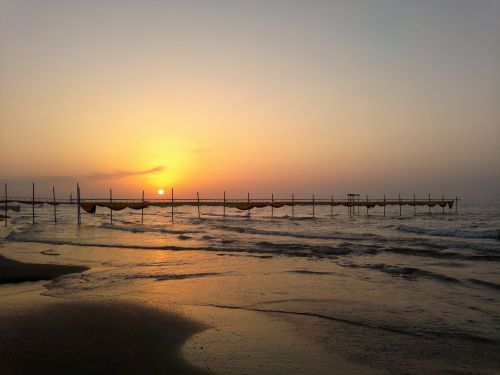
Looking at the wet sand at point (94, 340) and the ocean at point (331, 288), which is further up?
the wet sand at point (94, 340)

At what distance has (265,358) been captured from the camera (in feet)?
17.5

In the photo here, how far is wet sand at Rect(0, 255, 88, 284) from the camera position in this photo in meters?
11.0

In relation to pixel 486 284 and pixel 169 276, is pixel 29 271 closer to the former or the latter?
pixel 169 276

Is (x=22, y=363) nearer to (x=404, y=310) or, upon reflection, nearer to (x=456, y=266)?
(x=404, y=310)

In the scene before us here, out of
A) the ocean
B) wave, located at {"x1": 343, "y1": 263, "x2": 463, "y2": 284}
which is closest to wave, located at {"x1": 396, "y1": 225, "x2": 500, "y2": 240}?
the ocean

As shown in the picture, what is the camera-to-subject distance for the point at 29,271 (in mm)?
11984

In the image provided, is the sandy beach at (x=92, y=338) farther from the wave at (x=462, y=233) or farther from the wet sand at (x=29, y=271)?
the wave at (x=462, y=233)

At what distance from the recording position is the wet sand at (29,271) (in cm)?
1097

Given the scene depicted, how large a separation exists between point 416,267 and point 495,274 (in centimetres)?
221

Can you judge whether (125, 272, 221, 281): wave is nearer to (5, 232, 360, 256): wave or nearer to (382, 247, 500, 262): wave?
(5, 232, 360, 256): wave

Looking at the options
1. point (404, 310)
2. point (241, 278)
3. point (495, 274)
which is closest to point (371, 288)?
point (404, 310)

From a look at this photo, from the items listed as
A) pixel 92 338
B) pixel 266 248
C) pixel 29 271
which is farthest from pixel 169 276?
pixel 266 248

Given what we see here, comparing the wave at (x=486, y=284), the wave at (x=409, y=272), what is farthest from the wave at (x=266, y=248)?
the wave at (x=486, y=284)

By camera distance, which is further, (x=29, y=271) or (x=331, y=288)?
(x=29, y=271)
